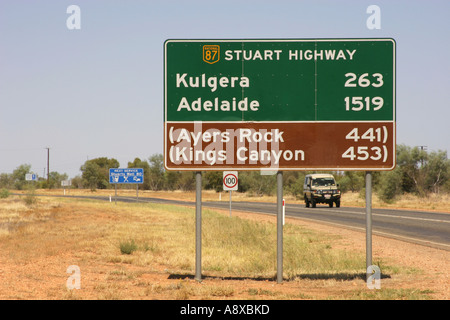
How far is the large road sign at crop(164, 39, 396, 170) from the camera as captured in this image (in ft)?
34.5

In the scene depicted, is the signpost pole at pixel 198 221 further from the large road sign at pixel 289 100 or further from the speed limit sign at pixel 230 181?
the speed limit sign at pixel 230 181

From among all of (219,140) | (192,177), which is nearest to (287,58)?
(219,140)

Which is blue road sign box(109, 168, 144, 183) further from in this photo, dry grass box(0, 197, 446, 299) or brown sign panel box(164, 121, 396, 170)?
brown sign panel box(164, 121, 396, 170)

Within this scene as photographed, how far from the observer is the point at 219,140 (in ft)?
34.8

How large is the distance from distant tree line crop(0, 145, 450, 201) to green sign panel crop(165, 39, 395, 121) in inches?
1097

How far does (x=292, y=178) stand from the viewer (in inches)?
3809

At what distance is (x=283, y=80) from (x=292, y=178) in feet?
285

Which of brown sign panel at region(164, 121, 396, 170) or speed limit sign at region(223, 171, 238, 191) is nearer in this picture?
brown sign panel at region(164, 121, 396, 170)

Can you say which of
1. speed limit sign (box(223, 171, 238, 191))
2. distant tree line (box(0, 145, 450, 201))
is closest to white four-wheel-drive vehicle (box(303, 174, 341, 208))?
distant tree line (box(0, 145, 450, 201))

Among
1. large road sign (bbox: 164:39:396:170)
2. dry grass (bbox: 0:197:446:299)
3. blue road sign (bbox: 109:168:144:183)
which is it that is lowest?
dry grass (bbox: 0:197:446:299)

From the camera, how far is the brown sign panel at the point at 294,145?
10.5 meters

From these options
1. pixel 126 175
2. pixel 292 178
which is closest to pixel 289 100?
pixel 126 175

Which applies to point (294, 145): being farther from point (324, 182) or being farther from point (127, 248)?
point (324, 182)

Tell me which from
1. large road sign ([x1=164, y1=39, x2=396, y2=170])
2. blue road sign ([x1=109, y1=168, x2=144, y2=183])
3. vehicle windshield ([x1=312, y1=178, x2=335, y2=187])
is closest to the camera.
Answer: large road sign ([x1=164, y1=39, x2=396, y2=170])
